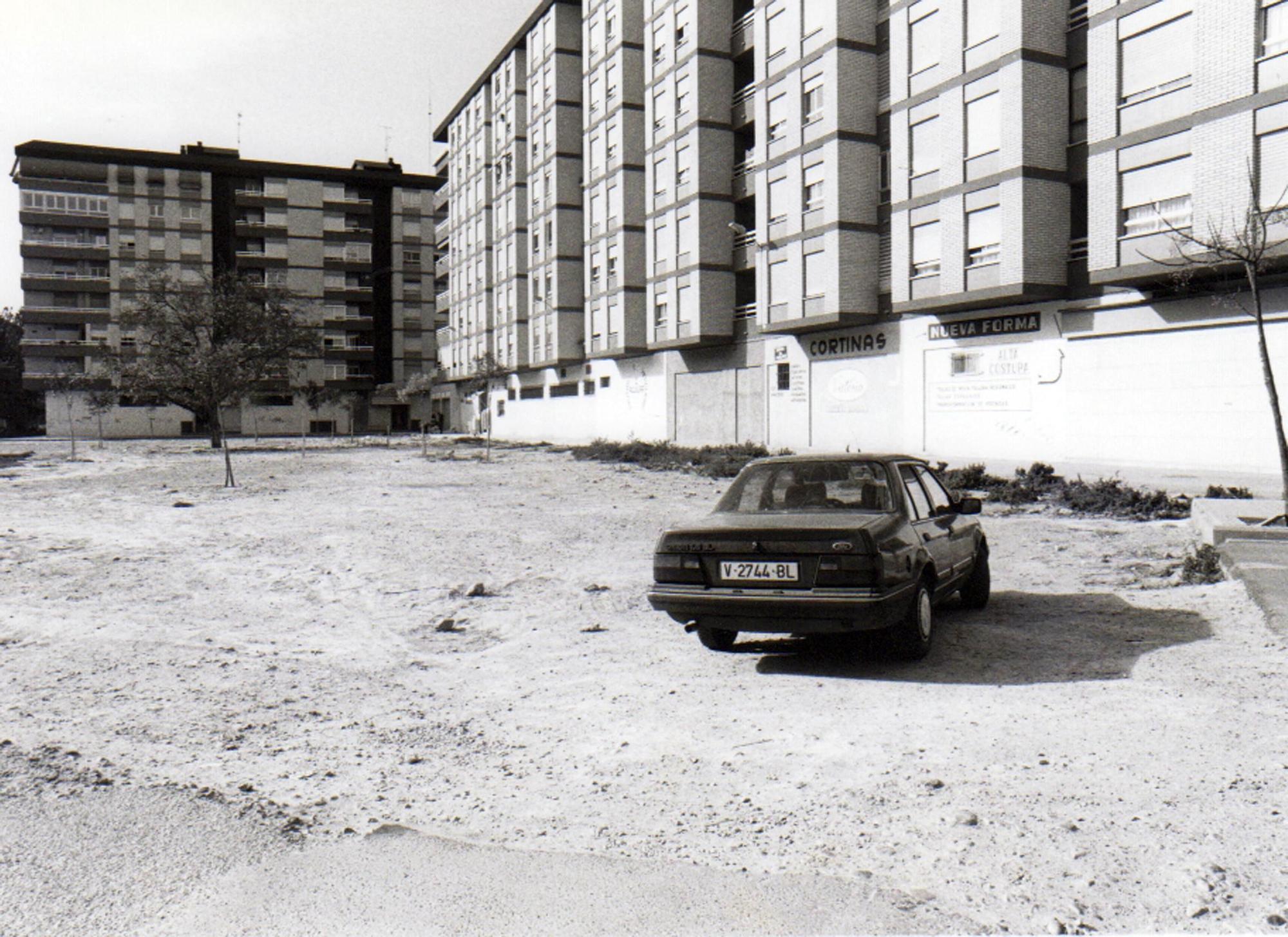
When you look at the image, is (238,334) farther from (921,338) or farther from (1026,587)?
(1026,587)

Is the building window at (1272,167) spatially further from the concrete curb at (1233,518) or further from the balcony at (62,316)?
the balcony at (62,316)

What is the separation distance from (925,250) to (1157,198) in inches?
263

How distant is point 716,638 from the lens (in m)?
6.77

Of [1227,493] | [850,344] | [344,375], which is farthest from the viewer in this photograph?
[344,375]

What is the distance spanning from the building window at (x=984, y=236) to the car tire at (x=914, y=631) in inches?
758

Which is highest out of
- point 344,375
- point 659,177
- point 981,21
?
point 659,177

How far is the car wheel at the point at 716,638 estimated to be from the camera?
6738 millimetres

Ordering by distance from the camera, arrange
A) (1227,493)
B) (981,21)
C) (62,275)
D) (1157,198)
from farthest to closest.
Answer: (62,275) < (981,21) < (1157,198) < (1227,493)

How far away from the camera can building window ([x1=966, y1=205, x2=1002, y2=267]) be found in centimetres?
2373

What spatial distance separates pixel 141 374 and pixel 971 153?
3672cm

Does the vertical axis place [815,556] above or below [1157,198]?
below

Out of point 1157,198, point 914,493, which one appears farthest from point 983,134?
point 914,493

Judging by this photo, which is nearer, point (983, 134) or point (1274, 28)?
point (1274, 28)

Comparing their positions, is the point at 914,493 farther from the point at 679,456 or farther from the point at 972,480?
the point at 679,456
